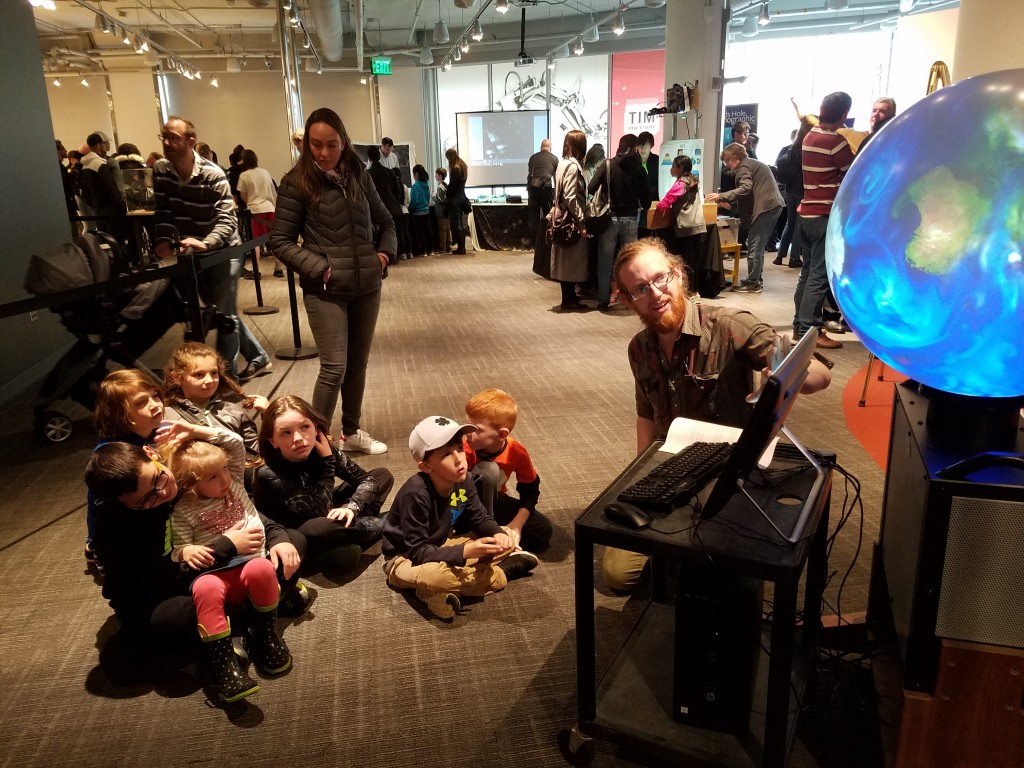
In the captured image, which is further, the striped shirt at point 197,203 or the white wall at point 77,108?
the white wall at point 77,108

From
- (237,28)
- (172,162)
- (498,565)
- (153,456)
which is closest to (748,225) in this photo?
(172,162)

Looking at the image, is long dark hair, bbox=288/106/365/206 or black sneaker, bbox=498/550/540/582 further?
long dark hair, bbox=288/106/365/206

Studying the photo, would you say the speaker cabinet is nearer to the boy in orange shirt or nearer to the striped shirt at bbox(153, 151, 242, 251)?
the boy in orange shirt

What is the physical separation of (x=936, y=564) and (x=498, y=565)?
1.52 metres

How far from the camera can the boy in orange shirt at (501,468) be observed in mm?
2746

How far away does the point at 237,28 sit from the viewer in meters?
16.2

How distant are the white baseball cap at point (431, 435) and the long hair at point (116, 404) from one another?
0.94 metres

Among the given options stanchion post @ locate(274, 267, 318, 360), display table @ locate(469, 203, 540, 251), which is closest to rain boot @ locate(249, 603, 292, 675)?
stanchion post @ locate(274, 267, 318, 360)

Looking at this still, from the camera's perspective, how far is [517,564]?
8.80ft

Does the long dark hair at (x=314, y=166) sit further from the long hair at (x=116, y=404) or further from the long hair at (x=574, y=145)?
the long hair at (x=574, y=145)

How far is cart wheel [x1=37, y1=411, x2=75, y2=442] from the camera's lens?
4109 millimetres

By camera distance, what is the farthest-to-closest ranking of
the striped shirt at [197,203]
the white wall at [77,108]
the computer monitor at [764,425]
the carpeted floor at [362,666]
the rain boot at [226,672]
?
the white wall at [77,108] < the striped shirt at [197,203] < the rain boot at [226,672] < the carpeted floor at [362,666] < the computer monitor at [764,425]

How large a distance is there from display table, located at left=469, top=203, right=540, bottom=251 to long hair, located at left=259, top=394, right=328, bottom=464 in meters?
10.4

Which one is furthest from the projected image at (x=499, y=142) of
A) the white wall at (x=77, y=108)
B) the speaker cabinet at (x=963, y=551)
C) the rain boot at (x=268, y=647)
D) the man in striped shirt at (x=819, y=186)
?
the speaker cabinet at (x=963, y=551)
